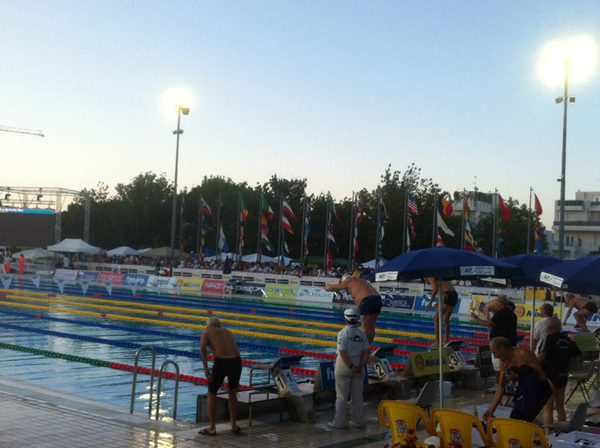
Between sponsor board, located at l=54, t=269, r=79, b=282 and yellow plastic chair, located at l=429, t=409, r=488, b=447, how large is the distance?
34373 millimetres

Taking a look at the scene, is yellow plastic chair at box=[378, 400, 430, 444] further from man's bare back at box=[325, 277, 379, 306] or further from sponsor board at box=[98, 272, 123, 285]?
sponsor board at box=[98, 272, 123, 285]

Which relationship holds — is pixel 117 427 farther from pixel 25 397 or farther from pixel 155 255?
pixel 155 255

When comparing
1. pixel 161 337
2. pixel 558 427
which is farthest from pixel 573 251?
pixel 558 427

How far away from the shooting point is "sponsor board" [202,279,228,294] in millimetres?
33719

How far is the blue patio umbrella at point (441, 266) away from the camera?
849cm

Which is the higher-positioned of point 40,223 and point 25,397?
point 40,223

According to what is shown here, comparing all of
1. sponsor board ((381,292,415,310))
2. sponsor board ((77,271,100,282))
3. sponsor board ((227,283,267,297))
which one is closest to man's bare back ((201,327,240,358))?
sponsor board ((381,292,415,310))

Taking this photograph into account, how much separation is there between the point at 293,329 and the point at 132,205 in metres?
51.8

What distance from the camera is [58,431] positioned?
7.69 meters

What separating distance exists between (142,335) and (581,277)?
12.0 meters

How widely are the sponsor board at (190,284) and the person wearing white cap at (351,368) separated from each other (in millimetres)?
26135

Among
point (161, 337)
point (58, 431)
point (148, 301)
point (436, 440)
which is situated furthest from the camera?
point (148, 301)

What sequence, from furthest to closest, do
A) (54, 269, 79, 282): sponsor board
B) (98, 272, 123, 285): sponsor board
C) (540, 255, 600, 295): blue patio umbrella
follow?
(54, 269, 79, 282): sponsor board → (98, 272, 123, 285): sponsor board → (540, 255, 600, 295): blue patio umbrella

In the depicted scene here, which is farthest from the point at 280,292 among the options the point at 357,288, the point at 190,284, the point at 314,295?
the point at 357,288
